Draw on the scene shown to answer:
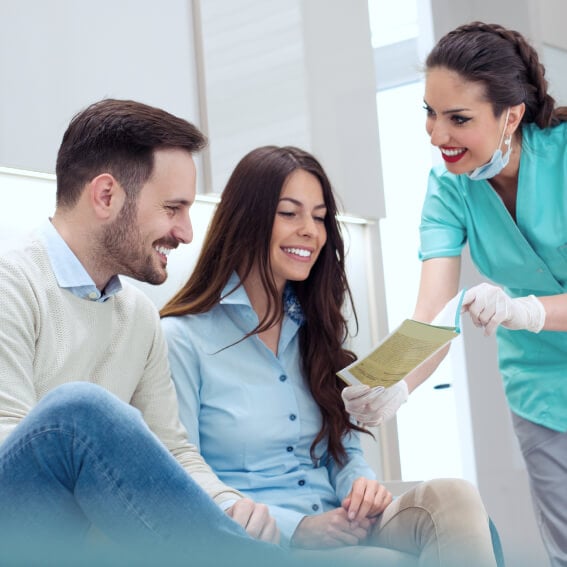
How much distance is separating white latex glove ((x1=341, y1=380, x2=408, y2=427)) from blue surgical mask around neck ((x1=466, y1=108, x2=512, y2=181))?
39 cm

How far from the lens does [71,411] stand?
98 cm

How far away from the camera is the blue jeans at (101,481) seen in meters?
0.97

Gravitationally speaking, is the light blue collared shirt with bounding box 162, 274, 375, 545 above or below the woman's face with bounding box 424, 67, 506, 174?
below

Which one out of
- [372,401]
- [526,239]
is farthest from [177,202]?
[526,239]

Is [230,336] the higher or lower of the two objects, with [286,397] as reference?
higher

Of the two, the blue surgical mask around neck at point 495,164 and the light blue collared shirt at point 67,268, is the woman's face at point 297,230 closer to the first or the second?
the blue surgical mask around neck at point 495,164

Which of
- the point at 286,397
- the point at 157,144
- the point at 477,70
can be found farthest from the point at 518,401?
the point at 157,144

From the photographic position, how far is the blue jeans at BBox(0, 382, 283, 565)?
974mm

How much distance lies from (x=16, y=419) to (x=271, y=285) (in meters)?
0.60

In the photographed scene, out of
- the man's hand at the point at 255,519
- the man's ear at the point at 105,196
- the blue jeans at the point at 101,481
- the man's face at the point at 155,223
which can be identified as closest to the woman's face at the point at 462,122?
the man's face at the point at 155,223

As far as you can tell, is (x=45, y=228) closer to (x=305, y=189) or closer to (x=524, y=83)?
(x=305, y=189)

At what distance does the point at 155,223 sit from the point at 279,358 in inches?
14.4

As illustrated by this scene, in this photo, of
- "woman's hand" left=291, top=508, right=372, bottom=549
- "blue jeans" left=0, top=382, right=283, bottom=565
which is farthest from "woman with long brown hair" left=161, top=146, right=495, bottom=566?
"blue jeans" left=0, top=382, right=283, bottom=565

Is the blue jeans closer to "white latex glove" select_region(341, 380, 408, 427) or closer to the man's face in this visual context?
the man's face
